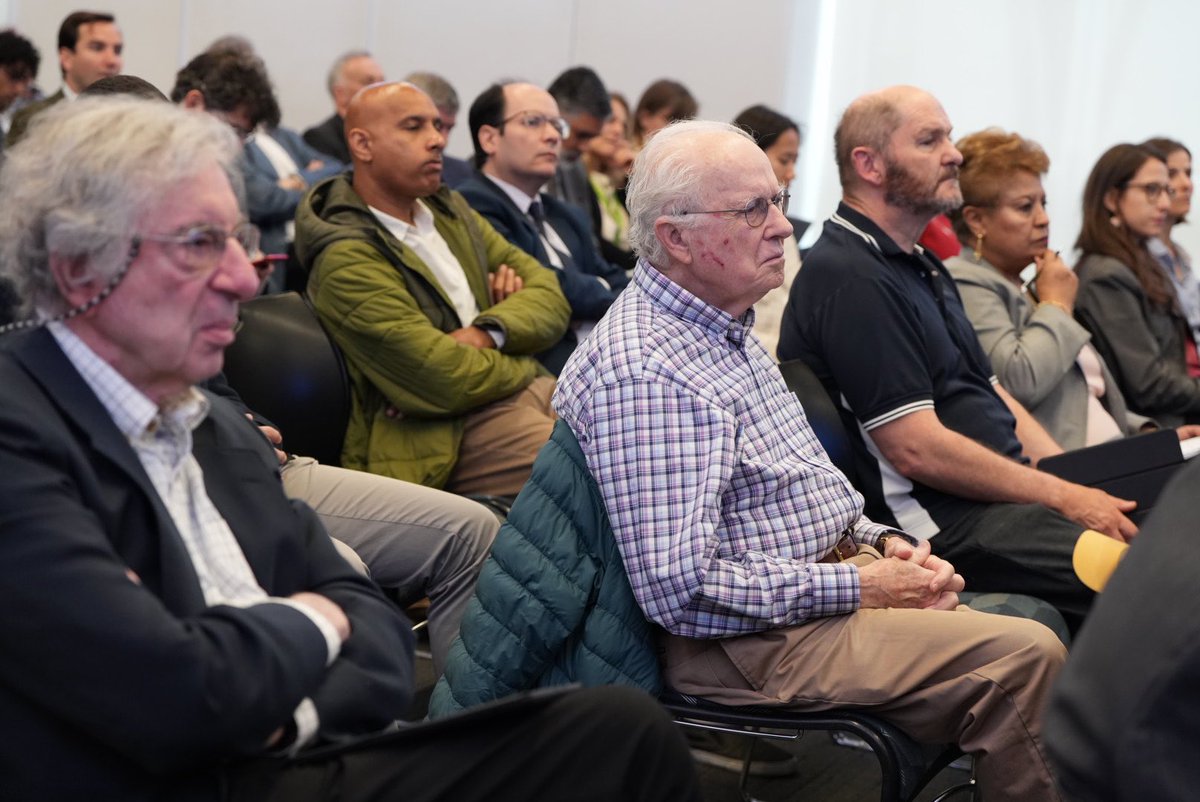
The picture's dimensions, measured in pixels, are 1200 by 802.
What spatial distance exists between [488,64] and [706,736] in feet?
17.2

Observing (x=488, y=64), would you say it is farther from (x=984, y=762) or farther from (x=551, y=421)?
(x=984, y=762)

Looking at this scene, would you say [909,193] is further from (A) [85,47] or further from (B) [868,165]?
(A) [85,47]

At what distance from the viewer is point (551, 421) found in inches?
126

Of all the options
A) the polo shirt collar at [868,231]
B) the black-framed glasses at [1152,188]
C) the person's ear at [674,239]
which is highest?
the person's ear at [674,239]

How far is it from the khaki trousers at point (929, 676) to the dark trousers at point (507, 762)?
61cm

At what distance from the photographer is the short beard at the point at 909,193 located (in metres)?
2.99

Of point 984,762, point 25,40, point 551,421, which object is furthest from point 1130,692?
point 25,40

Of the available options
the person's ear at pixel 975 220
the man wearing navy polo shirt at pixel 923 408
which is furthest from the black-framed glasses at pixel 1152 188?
the man wearing navy polo shirt at pixel 923 408

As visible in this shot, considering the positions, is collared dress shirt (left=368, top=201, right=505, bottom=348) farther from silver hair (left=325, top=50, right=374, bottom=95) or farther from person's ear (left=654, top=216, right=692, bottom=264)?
silver hair (left=325, top=50, right=374, bottom=95)

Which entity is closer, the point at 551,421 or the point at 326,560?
the point at 326,560

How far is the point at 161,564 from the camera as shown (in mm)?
1326

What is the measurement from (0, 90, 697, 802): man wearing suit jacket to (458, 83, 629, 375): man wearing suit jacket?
241cm

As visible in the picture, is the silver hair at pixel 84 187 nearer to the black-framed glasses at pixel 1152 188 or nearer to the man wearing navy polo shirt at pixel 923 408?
the man wearing navy polo shirt at pixel 923 408

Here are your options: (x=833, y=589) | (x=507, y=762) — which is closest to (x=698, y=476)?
(x=833, y=589)
